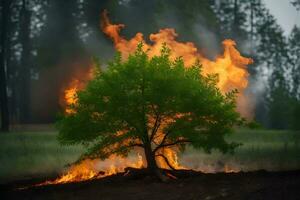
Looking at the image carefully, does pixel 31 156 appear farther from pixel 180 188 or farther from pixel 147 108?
pixel 180 188

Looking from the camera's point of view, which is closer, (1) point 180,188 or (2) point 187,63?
(1) point 180,188

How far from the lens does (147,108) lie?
52.0ft

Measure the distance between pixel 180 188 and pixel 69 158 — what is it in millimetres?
11013

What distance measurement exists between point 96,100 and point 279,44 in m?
49.7

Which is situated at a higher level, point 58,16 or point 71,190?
point 58,16

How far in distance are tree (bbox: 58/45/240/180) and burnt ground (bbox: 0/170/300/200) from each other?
3.44ft

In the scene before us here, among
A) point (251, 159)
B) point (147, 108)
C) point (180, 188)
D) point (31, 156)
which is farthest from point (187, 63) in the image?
point (180, 188)

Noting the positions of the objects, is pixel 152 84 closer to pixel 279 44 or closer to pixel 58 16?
pixel 58 16

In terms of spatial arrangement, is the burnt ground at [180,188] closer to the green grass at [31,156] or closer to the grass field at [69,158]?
the green grass at [31,156]

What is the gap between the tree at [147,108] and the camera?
15648 mm

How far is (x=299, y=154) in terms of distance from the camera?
23.4 m

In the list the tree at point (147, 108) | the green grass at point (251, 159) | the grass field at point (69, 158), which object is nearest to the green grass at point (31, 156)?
the grass field at point (69, 158)

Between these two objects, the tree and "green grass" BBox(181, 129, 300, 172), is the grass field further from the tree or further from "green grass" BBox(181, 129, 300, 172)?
the tree

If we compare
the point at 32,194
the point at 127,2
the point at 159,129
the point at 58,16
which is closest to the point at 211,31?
the point at 127,2
